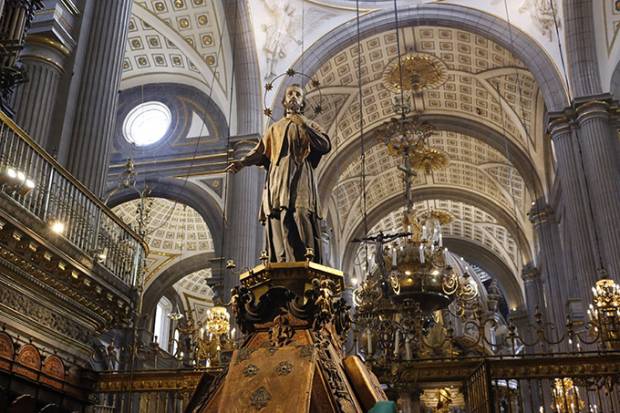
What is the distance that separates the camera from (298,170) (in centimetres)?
508

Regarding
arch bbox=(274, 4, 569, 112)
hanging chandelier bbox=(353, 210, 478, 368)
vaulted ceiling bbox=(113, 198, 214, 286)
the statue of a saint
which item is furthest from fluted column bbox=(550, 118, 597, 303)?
vaulted ceiling bbox=(113, 198, 214, 286)

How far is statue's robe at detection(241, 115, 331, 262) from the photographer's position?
485 cm

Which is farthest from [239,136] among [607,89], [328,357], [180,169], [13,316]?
[328,357]

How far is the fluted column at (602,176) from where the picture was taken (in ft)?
39.5

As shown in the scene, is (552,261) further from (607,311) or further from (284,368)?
(284,368)

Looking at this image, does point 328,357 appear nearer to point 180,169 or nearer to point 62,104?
point 62,104

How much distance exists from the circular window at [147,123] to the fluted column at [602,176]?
9.77 m

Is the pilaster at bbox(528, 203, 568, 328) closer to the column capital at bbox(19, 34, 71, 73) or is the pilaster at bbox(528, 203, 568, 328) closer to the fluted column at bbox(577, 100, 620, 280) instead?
the fluted column at bbox(577, 100, 620, 280)

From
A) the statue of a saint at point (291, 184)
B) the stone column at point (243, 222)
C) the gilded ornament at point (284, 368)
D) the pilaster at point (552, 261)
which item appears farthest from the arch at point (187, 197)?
the gilded ornament at point (284, 368)

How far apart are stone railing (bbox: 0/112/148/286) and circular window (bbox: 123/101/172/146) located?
8.48 m

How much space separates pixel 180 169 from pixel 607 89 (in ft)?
32.2

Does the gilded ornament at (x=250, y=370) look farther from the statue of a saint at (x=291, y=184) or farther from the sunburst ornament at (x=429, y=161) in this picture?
the sunburst ornament at (x=429, y=161)

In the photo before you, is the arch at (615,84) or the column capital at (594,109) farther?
the arch at (615,84)

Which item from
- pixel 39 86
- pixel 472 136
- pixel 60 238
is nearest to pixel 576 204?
pixel 472 136
